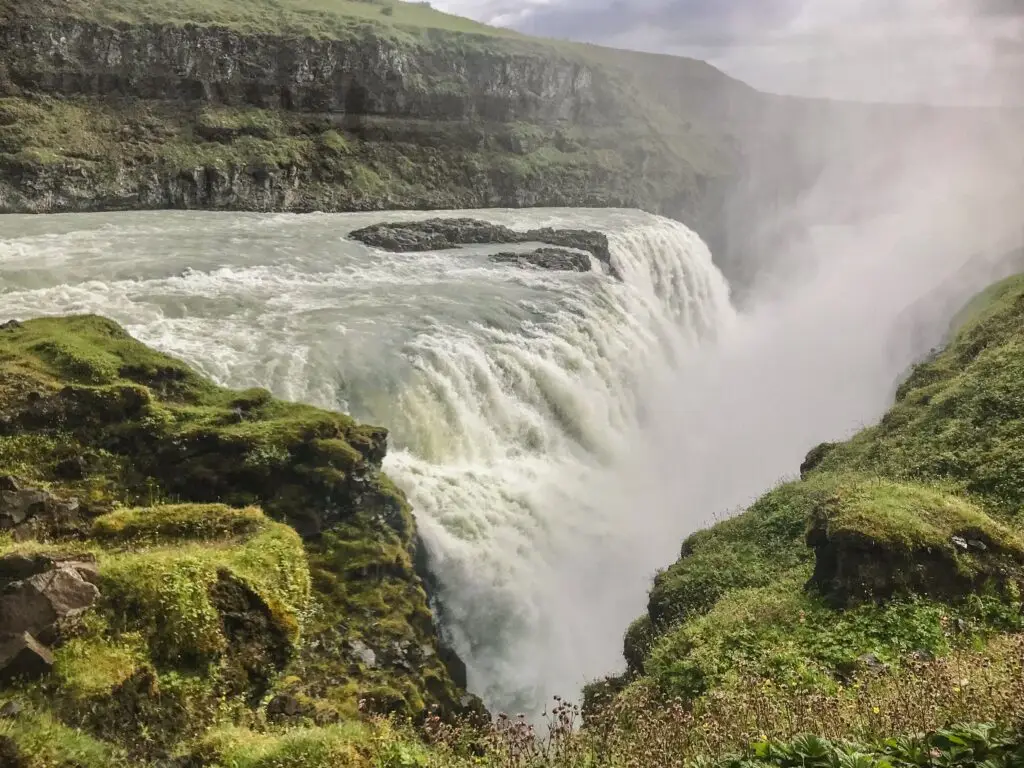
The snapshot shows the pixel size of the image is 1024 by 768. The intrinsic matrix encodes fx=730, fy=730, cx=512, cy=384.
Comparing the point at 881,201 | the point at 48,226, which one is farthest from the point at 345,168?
the point at 881,201

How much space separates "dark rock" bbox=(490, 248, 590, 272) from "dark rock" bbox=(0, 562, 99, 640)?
28.4m

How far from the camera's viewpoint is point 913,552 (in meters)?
9.45

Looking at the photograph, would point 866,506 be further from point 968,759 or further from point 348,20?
point 348,20

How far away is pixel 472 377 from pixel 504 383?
1.28 m

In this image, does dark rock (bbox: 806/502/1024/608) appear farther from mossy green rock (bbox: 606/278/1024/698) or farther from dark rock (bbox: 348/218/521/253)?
dark rock (bbox: 348/218/521/253)

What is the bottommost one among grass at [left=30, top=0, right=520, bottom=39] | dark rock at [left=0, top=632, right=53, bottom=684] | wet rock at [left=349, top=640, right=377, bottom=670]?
wet rock at [left=349, top=640, right=377, bottom=670]

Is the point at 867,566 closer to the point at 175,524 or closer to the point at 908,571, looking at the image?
the point at 908,571

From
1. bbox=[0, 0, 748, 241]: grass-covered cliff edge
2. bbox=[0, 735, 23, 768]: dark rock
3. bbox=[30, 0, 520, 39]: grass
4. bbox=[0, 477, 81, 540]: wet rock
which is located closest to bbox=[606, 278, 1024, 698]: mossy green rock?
bbox=[0, 735, 23, 768]: dark rock

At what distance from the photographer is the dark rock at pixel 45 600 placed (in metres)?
6.33

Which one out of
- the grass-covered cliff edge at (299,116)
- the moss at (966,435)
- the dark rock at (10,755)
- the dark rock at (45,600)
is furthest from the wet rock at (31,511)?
the grass-covered cliff edge at (299,116)

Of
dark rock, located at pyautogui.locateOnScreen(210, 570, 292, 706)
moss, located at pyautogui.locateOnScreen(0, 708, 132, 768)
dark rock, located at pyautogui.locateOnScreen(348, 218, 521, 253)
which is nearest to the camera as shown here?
moss, located at pyautogui.locateOnScreen(0, 708, 132, 768)

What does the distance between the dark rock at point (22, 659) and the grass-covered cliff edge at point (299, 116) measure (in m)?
45.1

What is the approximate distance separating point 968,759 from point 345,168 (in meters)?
61.7

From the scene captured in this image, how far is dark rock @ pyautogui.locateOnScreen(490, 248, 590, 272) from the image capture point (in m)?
34.2
